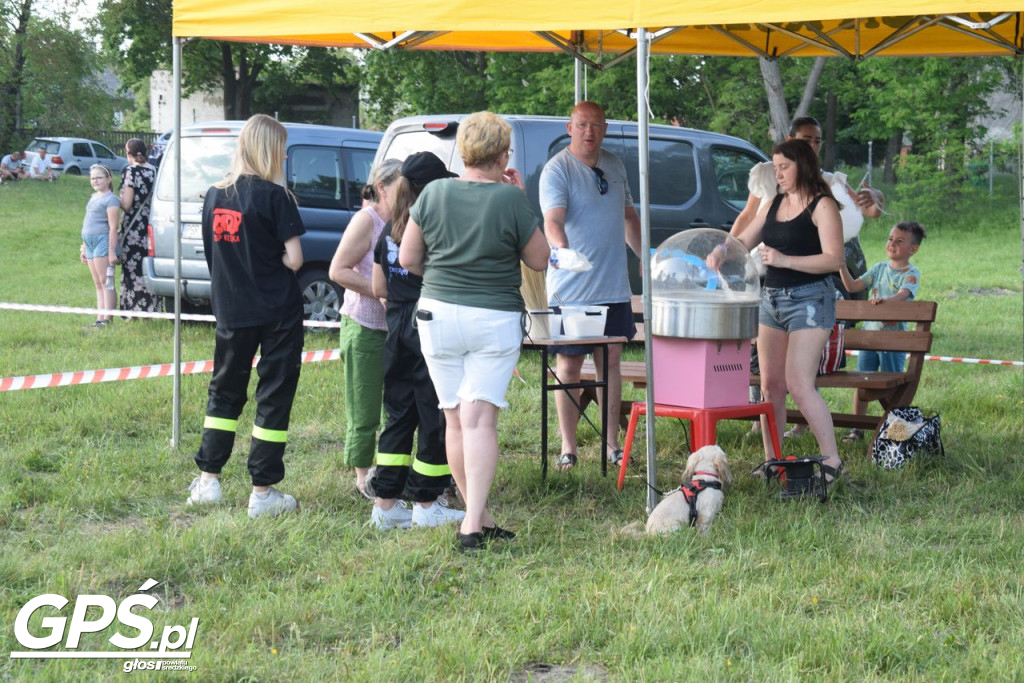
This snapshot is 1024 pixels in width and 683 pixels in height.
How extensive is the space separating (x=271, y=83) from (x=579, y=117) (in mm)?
33815

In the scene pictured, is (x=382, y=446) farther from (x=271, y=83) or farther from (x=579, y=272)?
(x=271, y=83)

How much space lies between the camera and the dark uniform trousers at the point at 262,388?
5648 millimetres

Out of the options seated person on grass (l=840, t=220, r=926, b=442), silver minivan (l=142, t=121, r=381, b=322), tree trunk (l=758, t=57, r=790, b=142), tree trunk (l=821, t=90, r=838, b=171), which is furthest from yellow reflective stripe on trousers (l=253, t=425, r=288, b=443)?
tree trunk (l=821, t=90, r=838, b=171)

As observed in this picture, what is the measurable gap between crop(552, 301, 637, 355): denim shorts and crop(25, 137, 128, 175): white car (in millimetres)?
32329

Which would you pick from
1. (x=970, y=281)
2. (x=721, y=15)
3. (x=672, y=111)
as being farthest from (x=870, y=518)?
(x=672, y=111)

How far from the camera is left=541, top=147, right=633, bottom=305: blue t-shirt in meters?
6.54

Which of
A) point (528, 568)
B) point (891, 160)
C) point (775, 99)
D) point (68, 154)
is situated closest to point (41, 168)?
point (68, 154)

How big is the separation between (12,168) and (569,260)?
105 feet

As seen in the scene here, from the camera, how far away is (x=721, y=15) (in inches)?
195

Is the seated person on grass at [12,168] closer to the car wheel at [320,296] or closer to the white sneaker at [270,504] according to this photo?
the car wheel at [320,296]

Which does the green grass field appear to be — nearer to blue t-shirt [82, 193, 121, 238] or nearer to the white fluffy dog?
the white fluffy dog

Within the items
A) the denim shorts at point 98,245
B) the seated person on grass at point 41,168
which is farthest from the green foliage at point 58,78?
the denim shorts at point 98,245

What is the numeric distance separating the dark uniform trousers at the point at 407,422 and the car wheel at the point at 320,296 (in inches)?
241

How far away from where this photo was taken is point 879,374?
283 inches
